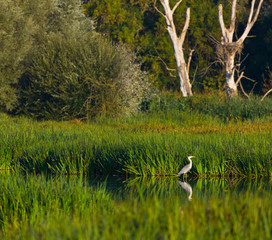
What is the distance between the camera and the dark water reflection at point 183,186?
895cm

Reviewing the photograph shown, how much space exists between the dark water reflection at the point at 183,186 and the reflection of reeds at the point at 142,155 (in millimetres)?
346

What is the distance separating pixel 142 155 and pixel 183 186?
1.69 m

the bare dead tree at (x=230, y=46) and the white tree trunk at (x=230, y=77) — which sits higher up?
the bare dead tree at (x=230, y=46)

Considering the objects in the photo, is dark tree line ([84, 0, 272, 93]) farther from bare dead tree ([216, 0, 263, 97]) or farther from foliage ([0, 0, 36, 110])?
foliage ([0, 0, 36, 110])

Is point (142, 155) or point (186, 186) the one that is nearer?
point (186, 186)

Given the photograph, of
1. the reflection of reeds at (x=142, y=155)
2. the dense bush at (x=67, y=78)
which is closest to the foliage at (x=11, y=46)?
the dense bush at (x=67, y=78)

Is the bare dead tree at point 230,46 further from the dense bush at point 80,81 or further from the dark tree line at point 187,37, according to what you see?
the dark tree line at point 187,37

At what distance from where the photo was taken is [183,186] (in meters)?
9.63

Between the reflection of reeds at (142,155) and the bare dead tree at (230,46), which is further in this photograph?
the bare dead tree at (230,46)

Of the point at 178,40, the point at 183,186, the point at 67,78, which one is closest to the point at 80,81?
the point at 67,78

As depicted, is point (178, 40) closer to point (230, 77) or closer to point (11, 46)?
point (230, 77)

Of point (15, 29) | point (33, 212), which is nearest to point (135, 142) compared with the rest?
point (33, 212)

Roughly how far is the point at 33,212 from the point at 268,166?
219 inches

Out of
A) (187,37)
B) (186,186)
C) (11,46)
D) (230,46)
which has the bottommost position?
(186,186)
